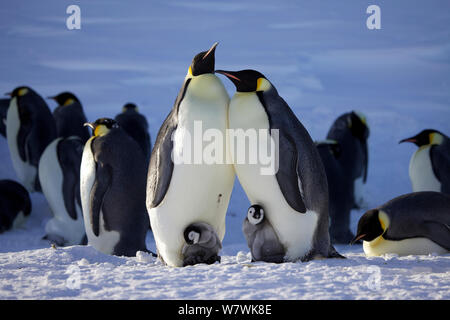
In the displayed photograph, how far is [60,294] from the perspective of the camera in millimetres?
2662

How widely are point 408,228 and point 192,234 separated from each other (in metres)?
1.78

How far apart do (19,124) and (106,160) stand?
3.84m

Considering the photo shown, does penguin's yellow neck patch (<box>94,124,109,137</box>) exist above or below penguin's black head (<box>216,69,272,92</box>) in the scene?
below

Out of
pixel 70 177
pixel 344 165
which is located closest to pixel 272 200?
pixel 70 177

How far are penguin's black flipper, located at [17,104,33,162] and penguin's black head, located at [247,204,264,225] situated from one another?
5327mm

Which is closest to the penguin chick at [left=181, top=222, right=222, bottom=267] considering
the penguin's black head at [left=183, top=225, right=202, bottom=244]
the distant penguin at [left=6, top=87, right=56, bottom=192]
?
the penguin's black head at [left=183, top=225, right=202, bottom=244]

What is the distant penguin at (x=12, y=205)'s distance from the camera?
6.79 m

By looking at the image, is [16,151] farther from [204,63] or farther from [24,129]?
[204,63]

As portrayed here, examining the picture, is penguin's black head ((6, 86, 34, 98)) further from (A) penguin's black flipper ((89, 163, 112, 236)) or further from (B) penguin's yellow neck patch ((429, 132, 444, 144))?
(B) penguin's yellow neck patch ((429, 132, 444, 144))

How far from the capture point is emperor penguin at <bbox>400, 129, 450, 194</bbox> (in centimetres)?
657

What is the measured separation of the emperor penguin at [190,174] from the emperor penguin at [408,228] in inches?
53.2

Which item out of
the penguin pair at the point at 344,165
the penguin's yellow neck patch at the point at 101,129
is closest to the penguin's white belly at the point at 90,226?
the penguin's yellow neck patch at the point at 101,129
